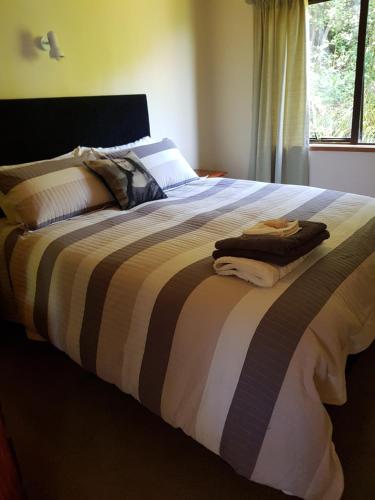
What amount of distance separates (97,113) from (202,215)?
1.30 metres

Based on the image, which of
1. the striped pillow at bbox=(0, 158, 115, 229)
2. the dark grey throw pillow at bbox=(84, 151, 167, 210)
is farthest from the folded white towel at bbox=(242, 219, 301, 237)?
the striped pillow at bbox=(0, 158, 115, 229)

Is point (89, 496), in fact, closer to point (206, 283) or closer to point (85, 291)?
point (85, 291)

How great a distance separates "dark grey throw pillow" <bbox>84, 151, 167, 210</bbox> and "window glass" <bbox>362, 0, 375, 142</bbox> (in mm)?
2086

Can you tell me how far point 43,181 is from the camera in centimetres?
201

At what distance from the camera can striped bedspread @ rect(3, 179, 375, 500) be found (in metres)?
1.03

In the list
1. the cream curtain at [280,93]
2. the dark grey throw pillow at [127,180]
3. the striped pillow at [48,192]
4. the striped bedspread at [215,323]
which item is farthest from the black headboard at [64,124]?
the cream curtain at [280,93]

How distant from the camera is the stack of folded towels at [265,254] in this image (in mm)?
1242

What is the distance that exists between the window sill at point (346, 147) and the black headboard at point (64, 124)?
5.19 feet

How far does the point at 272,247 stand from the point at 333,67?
8.71 feet

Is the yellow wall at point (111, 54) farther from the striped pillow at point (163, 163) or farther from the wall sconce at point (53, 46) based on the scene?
the striped pillow at point (163, 163)

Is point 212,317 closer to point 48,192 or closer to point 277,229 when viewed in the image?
point 277,229

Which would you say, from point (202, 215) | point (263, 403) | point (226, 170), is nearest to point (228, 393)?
point (263, 403)

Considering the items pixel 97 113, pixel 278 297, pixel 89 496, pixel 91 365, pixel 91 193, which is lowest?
pixel 89 496

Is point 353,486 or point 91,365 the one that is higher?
point 91,365
